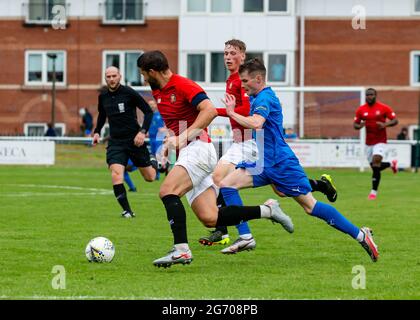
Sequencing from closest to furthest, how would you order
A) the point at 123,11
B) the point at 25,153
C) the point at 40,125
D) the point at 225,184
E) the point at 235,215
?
1. the point at 235,215
2. the point at 225,184
3. the point at 25,153
4. the point at 123,11
5. the point at 40,125

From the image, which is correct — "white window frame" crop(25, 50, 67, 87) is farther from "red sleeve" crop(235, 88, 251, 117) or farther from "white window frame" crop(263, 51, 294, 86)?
"red sleeve" crop(235, 88, 251, 117)

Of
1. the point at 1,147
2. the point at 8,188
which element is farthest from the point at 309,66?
the point at 8,188

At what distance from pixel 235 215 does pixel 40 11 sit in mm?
42204

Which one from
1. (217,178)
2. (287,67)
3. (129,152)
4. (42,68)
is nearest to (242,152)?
(217,178)

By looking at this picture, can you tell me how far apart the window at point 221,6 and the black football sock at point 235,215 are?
39560mm

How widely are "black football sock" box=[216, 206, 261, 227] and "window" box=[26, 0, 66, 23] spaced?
41623 mm

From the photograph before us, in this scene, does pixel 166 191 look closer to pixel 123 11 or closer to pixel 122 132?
pixel 122 132

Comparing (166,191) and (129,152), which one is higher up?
(129,152)

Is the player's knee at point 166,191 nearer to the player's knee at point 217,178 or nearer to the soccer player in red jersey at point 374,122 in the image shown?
the player's knee at point 217,178

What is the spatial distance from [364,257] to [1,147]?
27.9 metres

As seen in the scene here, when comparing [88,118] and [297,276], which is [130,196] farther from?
[88,118]

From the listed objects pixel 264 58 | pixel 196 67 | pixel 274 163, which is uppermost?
pixel 264 58

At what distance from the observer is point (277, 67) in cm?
5047
